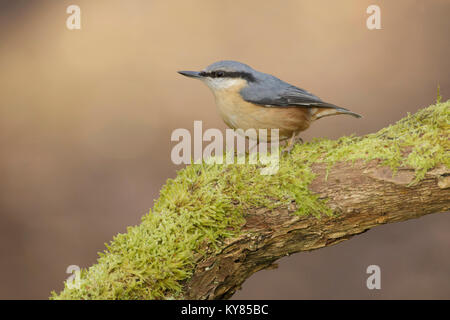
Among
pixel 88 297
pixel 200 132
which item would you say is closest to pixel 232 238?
pixel 88 297

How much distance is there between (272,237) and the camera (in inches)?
92.7

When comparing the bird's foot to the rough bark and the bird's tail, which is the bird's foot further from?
the rough bark

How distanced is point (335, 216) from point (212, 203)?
604 mm

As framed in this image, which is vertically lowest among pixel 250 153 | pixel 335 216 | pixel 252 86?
pixel 335 216

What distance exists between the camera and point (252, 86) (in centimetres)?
277

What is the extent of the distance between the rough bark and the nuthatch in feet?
1.51

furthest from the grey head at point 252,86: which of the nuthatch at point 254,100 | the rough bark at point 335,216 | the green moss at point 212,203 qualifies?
the rough bark at point 335,216

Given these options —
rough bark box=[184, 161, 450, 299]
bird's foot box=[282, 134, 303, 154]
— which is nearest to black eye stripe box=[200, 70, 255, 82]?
bird's foot box=[282, 134, 303, 154]

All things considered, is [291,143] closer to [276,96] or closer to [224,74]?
[276,96]

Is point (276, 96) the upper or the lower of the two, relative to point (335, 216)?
upper

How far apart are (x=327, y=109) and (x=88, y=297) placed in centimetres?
170

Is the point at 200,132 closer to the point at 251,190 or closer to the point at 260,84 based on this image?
the point at 260,84

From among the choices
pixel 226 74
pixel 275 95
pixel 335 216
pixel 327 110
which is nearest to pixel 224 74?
Answer: pixel 226 74

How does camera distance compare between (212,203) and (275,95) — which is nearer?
(212,203)
